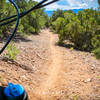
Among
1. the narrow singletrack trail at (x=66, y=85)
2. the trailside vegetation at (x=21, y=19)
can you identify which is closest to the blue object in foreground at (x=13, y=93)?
the narrow singletrack trail at (x=66, y=85)

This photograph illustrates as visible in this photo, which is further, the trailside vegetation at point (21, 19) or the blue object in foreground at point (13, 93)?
the trailside vegetation at point (21, 19)

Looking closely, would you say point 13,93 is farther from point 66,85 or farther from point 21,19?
point 21,19

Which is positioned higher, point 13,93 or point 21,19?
point 21,19

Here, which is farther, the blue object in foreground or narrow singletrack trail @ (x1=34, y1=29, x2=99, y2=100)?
narrow singletrack trail @ (x1=34, y1=29, x2=99, y2=100)

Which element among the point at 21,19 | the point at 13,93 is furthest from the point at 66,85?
the point at 21,19

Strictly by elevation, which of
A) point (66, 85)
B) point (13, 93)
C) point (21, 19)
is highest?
point (21, 19)

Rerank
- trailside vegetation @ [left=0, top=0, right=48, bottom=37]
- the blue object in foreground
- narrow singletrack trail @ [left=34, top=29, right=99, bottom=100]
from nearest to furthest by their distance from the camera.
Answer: the blue object in foreground, narrow singletrack trail @ [left=34, top=29, right=99, bottom=100], trailside vegetation @ [left=0, top=0, right=48, bottom=37]

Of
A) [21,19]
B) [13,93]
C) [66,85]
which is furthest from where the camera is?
[21,19]

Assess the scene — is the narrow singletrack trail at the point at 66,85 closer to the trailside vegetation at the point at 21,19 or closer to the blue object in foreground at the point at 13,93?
the blue object in foreground at the point at 13,93

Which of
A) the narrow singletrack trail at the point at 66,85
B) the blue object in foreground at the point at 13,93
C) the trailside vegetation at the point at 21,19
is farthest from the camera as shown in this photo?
the trailside vegetation at the point at 21,19

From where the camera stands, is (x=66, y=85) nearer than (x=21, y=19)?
Yes

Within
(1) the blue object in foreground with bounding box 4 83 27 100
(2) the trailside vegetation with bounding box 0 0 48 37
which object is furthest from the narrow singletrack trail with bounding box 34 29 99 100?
(2) the trailside vegetation with bounding box 0 0 48 37

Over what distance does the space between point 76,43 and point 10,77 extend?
1315 cm

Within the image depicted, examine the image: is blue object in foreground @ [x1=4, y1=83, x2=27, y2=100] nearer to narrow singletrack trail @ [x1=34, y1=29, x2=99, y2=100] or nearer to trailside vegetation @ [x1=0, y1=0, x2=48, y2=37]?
narrow singletrack trail @ [x1=34, y1=29, x2=99, y2=100]
